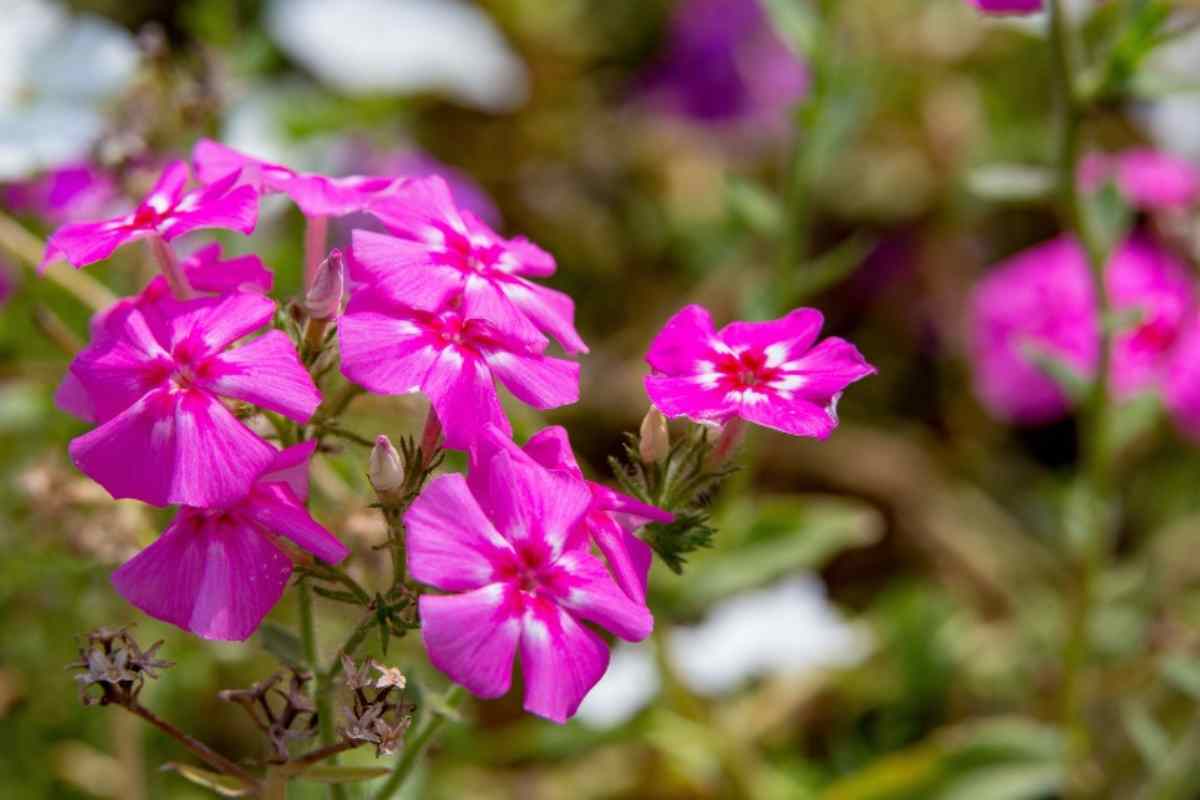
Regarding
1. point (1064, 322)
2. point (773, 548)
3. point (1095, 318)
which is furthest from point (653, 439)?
point (1064, 322)

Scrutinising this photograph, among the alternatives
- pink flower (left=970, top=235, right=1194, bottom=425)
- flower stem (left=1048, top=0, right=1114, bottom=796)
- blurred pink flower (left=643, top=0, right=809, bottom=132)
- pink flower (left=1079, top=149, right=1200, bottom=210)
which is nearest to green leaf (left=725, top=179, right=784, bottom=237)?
flower stem (left=1048, top=0, right=1114, bottom=796)

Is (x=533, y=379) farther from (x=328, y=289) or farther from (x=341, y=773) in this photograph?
(x=341, y=773)

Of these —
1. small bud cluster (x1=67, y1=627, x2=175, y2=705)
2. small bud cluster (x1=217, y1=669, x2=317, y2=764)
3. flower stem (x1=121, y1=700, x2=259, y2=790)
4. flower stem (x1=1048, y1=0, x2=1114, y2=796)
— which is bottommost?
flower stem (x1=121, y1=700, x2=259, y2=790)

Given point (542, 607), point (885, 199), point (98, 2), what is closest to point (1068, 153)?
point (542, 607)

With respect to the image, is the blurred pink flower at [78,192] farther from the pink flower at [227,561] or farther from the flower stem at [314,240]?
the pink flower at [227,561]

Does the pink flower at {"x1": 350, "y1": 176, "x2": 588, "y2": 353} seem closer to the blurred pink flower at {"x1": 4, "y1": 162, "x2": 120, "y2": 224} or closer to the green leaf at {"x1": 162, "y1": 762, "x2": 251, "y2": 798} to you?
the green leaf at {"x1": 162, "y1": 762, "x2": 251, "y2": 798}

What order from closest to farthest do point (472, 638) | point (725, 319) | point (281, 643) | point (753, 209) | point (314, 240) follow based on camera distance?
point (472, 638), point (281, 643), point (314, 240), point (753, 209), point (725, 319)
